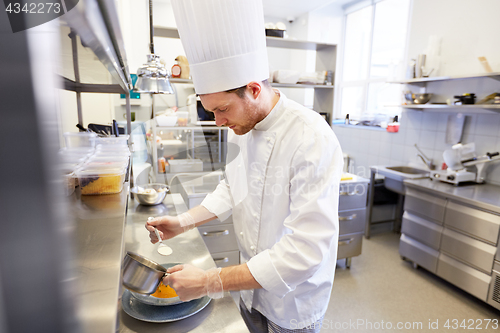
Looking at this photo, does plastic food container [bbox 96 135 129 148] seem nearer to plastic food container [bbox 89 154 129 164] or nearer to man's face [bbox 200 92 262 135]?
plastic food container [bbox 89 154 129 164]

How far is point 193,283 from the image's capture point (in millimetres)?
960

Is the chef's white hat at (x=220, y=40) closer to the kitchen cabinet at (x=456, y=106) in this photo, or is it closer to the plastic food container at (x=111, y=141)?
the plastic food container at (x=111, y=141)

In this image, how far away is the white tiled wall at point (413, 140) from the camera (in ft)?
9.66

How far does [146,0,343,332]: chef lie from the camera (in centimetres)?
99

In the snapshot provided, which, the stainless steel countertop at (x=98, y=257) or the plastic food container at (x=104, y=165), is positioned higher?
the plastic food container at (x=104, y=165)

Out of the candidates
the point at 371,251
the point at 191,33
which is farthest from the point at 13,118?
the point at 371,251

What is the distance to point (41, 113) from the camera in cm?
13

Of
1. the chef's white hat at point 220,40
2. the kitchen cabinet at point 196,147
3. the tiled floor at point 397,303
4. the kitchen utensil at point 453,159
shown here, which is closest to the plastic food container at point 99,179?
the chef's white hat at point 220,40

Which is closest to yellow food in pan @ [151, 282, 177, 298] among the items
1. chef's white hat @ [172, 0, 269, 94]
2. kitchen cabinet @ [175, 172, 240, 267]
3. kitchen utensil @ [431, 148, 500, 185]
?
chef's white hat @ [172, 0, 269, 94]

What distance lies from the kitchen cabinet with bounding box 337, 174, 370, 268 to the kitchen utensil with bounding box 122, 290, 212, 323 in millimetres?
2103

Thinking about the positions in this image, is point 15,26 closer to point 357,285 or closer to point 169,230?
point 169,230

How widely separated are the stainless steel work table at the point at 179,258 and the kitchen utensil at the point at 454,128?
294 centimetres

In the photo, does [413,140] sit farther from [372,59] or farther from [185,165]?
[185,165]

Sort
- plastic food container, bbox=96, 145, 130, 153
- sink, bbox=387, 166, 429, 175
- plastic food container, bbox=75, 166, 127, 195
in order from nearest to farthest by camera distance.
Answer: plastic food container, bbox=75, 166, 127, 195, plastic food container, bbox=96, 145, 130, 153, sink, bbox=387, 166, 429, 175
